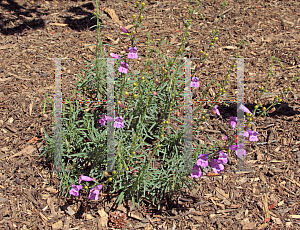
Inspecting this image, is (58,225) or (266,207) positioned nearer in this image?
(58,225)

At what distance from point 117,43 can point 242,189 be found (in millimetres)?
3213

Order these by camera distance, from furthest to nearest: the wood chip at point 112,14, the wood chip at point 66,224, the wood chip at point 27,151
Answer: the wood chip at point 112,14 < the wood chip at point 27,151 < the wood chip at point 66,224

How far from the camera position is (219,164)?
279 cm

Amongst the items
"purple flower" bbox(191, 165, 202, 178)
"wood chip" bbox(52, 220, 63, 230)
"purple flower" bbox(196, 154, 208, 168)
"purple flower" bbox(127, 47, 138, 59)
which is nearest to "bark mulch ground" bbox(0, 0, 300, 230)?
"wood chip" bbox(52, 220, 63, 230)

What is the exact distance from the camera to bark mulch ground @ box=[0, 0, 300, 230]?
10.2 feet

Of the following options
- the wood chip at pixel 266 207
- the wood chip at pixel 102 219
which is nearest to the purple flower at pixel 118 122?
the wood chip at pixel 102 219

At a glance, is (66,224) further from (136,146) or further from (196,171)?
(196,171)

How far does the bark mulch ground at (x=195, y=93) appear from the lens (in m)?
3.12

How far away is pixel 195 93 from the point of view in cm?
433

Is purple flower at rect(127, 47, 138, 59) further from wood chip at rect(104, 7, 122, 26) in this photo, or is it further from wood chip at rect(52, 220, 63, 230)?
wood chip at rect(104, 7, 122, 26)

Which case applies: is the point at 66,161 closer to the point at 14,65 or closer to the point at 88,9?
the point at 14,65

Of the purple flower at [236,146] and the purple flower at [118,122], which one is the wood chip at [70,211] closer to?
the purple flower at [118,122]

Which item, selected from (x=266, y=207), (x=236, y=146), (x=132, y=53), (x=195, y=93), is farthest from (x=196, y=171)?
(x=195, y=93)

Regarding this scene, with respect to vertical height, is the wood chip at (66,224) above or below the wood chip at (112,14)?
below
